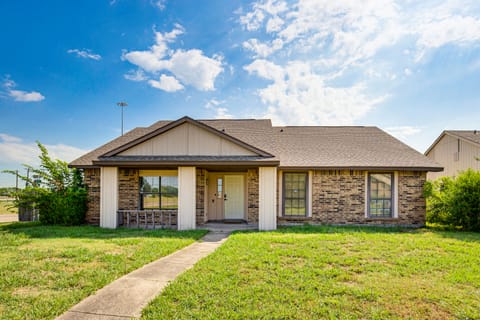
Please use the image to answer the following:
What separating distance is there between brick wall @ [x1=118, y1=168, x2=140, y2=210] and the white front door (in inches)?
158

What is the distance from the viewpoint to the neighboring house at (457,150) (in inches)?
647

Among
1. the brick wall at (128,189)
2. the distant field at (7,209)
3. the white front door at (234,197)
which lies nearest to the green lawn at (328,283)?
the white front door at (234,197)

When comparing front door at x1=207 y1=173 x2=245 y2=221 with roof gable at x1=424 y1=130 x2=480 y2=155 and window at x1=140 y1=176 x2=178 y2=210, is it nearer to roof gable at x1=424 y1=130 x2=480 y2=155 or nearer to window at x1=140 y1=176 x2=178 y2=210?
window at x1=140 y1=176 x2=178 y2=210

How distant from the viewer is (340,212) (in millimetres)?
10523

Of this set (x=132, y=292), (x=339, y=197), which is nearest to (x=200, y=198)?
(x=339, y=197)

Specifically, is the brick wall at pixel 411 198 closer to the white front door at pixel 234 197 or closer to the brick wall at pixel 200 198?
the white front door at pixel 234 197

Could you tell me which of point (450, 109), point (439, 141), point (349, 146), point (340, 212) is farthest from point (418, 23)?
point (439, 141)

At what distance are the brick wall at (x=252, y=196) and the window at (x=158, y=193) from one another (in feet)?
10.5

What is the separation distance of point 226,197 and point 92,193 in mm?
6008

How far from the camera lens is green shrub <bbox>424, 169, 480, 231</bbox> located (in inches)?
370

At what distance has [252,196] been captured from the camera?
36.2 ft

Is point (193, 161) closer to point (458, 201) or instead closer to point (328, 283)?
point (328, 283)

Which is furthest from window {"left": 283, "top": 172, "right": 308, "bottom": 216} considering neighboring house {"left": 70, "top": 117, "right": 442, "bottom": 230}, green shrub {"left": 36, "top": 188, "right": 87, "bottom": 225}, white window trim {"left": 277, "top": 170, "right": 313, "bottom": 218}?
green shrub {"left": 36, "top": 188, "right": 87, "bottom": 225}

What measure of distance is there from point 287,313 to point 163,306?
1691mm
